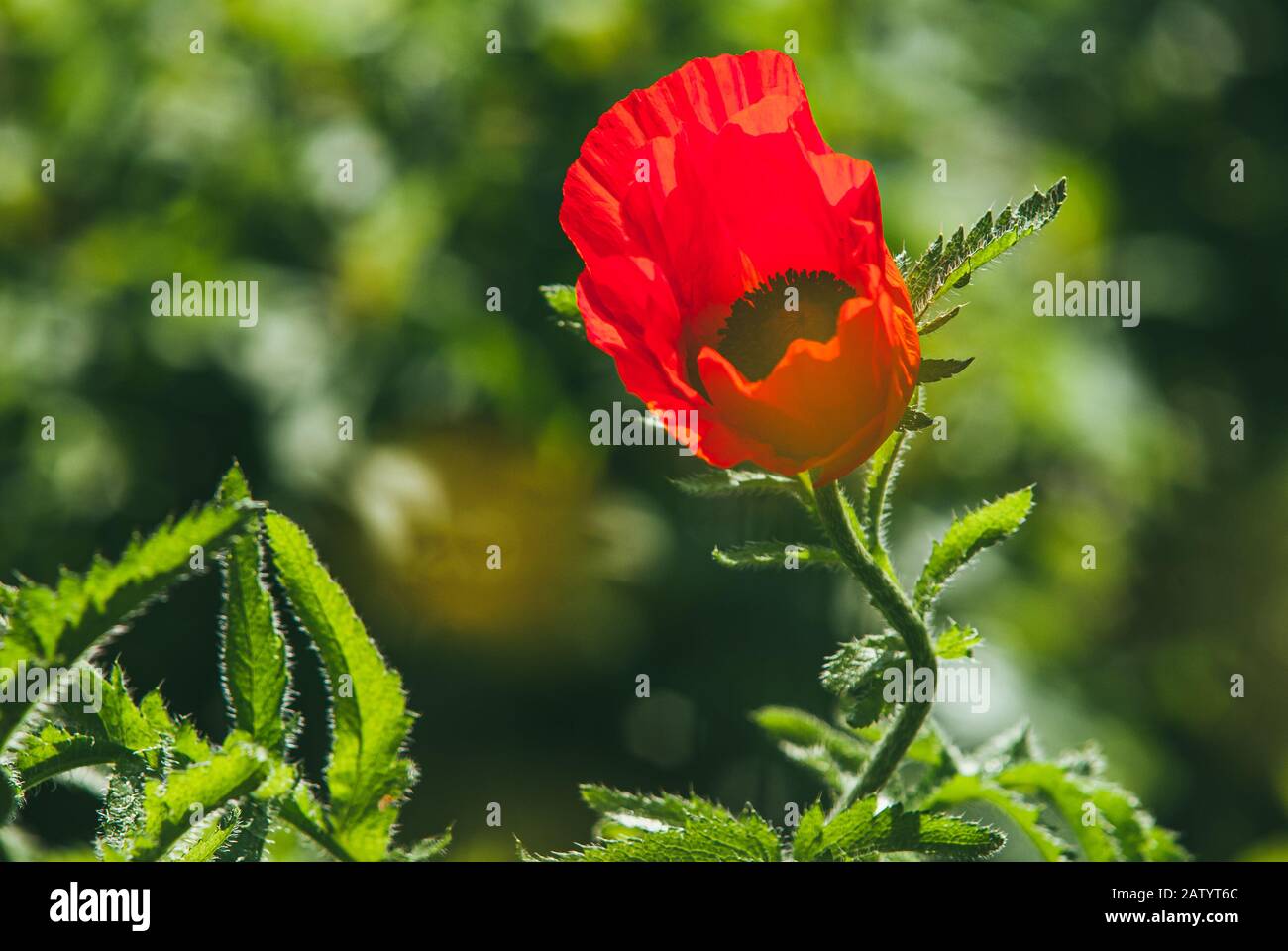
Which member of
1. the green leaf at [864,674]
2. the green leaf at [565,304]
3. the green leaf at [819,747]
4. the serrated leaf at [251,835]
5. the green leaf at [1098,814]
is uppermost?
the green leaf at [565,304]

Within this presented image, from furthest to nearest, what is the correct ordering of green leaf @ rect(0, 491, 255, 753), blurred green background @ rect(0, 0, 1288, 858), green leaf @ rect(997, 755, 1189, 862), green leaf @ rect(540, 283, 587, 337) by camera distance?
blurred green background @ rect(0, 0, 1288, 858), green leaf @ rect(997, 755, 1189, 862), green leaf @ rect(540, 283, 587, 337), green leaf @ rect(0, 491, 255, 753)

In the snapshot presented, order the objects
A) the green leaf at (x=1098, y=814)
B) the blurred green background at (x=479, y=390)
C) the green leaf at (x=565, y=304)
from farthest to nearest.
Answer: the blurred green background at (x=479, y=390) < the green leaf at (x=1098, y=814) < the green leaf at (x=565, y=304)

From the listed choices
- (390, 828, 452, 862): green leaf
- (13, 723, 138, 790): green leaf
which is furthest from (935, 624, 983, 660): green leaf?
(13, 723, 138, 790): green leaf

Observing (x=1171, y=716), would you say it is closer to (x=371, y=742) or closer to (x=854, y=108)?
(x=854, y=108)

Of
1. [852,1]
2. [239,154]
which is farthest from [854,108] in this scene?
[239,154]

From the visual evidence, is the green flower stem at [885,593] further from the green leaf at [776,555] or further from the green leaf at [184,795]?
the green leaf at [184,795]

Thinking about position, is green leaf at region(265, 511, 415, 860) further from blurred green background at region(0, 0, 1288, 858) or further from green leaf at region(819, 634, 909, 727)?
blurred green background at region(0, 0, 1288, 858)

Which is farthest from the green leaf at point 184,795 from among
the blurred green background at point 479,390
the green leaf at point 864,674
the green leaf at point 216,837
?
the blurred green background at point 479,390
